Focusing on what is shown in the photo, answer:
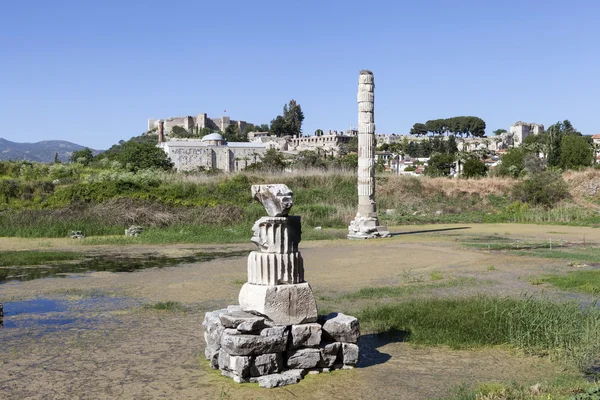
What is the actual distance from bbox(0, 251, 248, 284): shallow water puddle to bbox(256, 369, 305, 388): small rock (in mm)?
9515

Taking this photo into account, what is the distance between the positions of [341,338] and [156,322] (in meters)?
3.88

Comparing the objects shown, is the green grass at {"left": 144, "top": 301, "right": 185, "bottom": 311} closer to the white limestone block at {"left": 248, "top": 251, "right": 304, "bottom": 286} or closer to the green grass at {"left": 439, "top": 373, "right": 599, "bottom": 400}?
the white limestone block at {"left": 248, "top": 251, "right": 304, "bottom": 286}

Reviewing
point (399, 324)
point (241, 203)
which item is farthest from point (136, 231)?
point (399, 324)

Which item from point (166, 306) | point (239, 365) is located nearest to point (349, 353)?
point (239, 365)

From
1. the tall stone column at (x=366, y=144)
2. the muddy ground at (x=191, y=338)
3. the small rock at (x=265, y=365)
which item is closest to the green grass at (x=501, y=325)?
the muddy ground at (x=191, y=338)

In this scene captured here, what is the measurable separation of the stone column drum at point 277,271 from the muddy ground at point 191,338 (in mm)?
852

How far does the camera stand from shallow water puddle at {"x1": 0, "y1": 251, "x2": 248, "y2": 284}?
1549 centimetres

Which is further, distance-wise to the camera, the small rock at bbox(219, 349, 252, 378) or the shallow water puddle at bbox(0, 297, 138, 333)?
the shallow water puddle at bbox(0, 297, 138, 333)

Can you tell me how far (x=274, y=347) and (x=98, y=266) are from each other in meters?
10.9

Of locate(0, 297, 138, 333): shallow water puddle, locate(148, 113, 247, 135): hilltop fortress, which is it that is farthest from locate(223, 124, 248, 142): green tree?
locate(0, 297, 138, 333): shallow water puddle

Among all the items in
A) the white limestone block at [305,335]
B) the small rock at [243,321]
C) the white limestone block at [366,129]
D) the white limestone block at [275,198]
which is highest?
the white limestone block at [366,129]

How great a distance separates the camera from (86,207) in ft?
91.7

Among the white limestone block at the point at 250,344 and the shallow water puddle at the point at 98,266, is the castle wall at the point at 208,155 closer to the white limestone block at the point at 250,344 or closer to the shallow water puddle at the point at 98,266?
the shallow water puddle at the point at 98,266

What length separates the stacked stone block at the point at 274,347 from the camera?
282 inches
